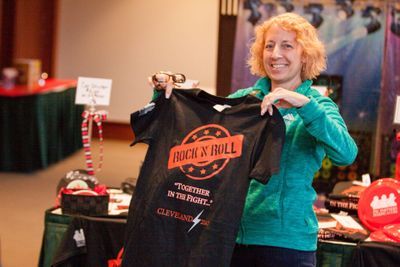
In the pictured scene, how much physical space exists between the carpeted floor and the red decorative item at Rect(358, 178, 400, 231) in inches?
66.8

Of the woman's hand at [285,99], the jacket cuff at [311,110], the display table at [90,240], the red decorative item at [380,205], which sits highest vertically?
the woman's hand at [285,99]

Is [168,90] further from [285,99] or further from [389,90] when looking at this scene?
[389,90]

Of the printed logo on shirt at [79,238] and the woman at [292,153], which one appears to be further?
the printed logo on shirt at [79,238]

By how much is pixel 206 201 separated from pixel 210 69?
6.90m

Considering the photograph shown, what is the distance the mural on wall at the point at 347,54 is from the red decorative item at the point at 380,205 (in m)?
1.96

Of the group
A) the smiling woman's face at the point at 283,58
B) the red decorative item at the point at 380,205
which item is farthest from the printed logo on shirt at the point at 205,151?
the red decorative item at the point at 380,205

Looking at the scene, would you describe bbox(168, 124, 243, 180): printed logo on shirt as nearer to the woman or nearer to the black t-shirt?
the black t-shirt

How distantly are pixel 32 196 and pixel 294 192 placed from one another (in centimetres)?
435

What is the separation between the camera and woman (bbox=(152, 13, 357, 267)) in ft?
6.93

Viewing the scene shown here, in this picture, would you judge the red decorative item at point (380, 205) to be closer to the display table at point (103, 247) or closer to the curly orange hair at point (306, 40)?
the display table at point (103, 247)

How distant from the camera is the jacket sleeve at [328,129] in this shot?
2.07 m

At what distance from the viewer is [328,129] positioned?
6.87ft

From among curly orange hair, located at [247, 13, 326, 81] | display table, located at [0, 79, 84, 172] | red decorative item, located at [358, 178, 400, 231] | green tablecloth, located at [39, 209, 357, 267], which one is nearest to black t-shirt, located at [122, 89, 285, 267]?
curly orange hair, located at [247, 13, 326, 81]

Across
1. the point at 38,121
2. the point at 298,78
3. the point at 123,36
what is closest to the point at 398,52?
the point at 298,78
